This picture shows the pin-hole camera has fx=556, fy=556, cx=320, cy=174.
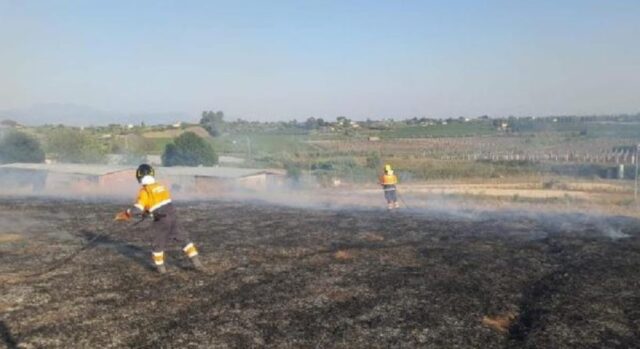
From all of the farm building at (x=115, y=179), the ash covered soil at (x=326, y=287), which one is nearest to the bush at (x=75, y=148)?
the farm building at (x=115, y=179)

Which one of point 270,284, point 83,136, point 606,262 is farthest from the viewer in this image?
point 83,136

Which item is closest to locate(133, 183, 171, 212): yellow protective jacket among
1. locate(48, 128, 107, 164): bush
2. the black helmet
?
the black helmet

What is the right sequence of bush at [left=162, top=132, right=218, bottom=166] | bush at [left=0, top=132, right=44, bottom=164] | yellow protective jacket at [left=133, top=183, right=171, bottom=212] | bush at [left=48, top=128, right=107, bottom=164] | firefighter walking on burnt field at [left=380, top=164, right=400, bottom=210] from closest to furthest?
yellow protective jacket at [left=133, top=183, right=171, bottom=212]
firefighter walking on burnt field at [left=380, top=164, right=400, bottom=210]
bush at [left=0, top=132, right=44, bottom=164]
bush at [left=162, top=132, right=218, bottom=166]
bush at [left=48, top=128, right=107, bottom=164]

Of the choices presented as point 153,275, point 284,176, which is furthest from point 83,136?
point 153,275

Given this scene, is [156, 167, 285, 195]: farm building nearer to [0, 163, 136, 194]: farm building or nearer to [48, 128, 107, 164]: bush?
[0, 163, 136, 194]: farm building

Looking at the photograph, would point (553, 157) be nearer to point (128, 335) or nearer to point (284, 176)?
point (284, 176)

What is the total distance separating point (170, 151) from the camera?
221 ft

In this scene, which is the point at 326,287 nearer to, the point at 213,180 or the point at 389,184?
the point at 389,184

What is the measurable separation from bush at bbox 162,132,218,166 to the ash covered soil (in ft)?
146

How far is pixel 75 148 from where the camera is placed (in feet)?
236

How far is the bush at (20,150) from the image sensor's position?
57794 millimetres

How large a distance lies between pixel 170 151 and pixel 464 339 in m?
61.2

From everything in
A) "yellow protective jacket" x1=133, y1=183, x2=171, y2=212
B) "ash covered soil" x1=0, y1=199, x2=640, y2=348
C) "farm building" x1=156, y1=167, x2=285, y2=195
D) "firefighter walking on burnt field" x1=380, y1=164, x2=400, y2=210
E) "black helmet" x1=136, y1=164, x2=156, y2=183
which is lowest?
"farm building" x1=156, y1=167, x2=285, y2=195

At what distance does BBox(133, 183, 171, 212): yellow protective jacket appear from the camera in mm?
13859
